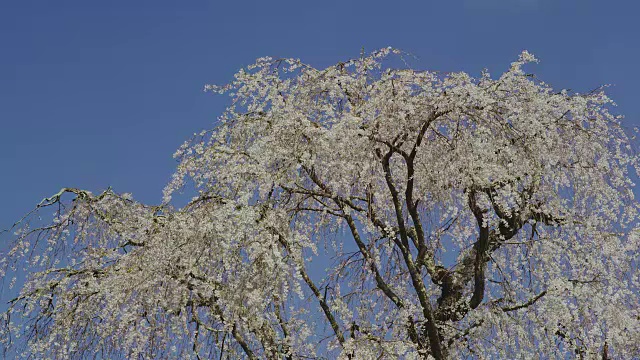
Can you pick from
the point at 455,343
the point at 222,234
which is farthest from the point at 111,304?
the point at 455,343

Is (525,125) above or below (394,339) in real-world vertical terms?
above

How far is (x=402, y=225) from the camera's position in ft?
22.2

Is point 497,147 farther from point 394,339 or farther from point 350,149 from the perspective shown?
point 394,339

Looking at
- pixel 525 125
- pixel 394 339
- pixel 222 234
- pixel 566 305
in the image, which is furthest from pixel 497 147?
pixel 222 234

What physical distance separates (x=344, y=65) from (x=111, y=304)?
3479 millimetres

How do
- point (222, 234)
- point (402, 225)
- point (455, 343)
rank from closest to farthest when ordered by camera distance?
point (222, 234)
point (402, 225)
point (455, 343)

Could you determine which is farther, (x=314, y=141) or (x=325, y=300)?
(x=325, y=300)

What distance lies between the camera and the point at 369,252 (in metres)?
7.52

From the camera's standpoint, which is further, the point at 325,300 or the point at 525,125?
the point at 325,300

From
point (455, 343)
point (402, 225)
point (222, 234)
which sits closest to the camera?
point (222, 234)

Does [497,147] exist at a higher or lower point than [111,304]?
higher

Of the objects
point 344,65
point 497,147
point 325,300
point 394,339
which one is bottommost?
point 394,339

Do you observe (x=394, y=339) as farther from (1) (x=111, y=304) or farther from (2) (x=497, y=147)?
(1) (x=111, y=304)

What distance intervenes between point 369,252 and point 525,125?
2.11 m
